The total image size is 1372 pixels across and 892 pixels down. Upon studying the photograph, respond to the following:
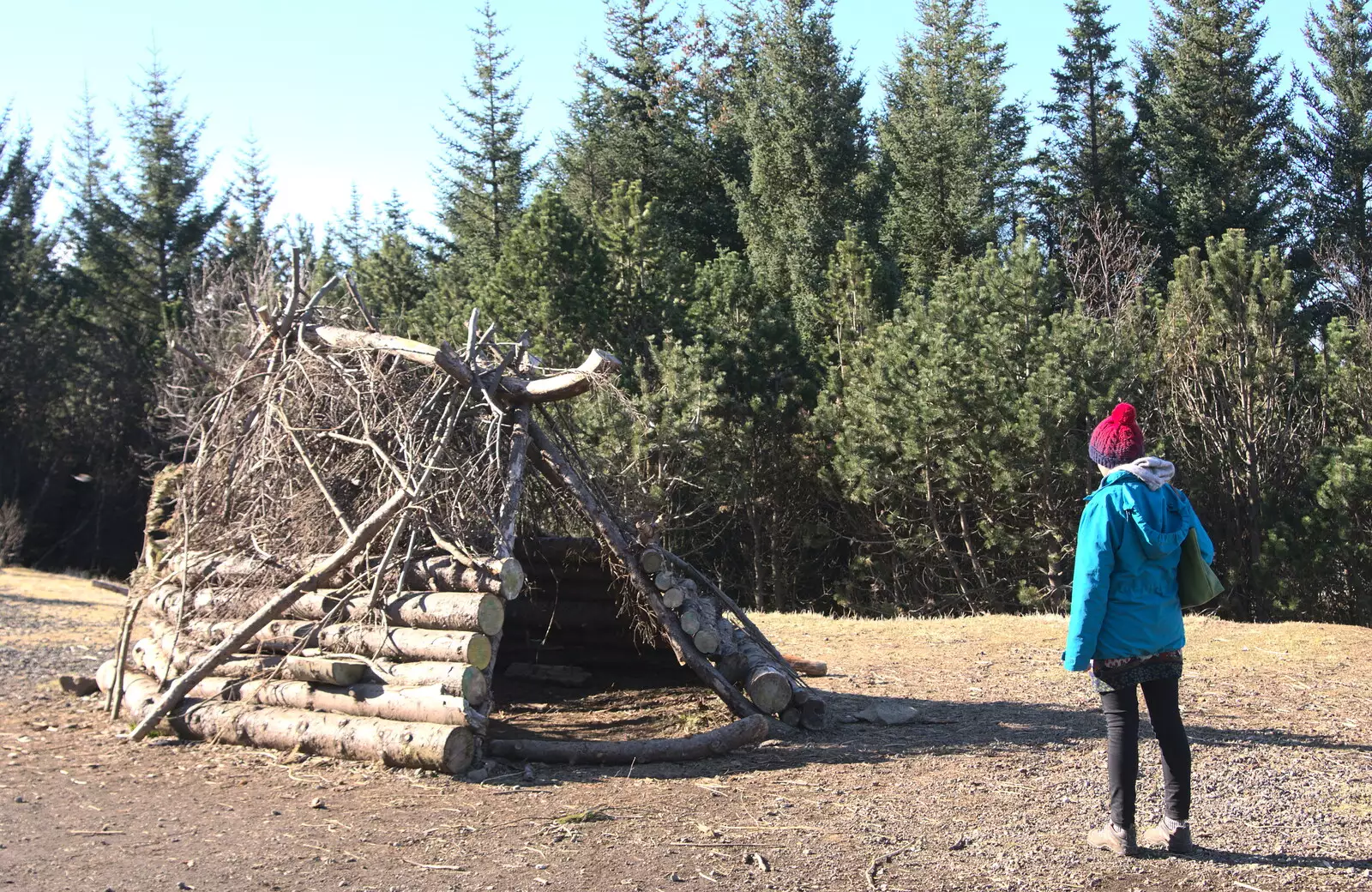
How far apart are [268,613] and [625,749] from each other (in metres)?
2.43

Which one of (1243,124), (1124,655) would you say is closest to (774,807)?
(1124,655)

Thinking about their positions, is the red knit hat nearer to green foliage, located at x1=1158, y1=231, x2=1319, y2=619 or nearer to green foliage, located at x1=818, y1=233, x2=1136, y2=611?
green foliage, located at x1=818, y1=233, x2=1136, y2=611

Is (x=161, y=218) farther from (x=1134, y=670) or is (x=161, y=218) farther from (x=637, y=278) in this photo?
(x=1134, y=670)

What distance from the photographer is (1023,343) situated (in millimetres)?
22516

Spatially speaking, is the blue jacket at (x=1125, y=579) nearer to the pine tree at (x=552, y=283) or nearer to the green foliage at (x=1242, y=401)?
the green foliage at (x=1242, y=401)

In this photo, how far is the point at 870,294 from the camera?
2708 centimetres

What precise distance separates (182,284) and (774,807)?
121 feet

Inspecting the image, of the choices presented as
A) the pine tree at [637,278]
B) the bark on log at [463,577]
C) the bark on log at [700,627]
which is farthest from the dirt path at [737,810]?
the pine tree at [637,278]

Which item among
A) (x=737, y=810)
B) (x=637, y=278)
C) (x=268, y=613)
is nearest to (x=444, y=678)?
(x=268, y=613)

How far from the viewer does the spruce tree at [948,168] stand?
A: 99.3 ft

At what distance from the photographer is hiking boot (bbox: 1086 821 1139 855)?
5.12 metres

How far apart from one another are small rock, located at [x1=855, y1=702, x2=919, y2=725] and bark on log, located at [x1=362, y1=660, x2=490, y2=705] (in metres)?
2.90

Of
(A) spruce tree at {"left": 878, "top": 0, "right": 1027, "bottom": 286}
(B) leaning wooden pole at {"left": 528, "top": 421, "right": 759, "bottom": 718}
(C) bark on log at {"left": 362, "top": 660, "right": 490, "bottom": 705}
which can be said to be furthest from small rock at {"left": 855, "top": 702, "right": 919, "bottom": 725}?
(A) spruce tree at {"left": 878, "top": 0, "right": 1027, "bottom": 286}

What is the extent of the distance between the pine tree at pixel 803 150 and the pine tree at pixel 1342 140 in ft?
37.7
